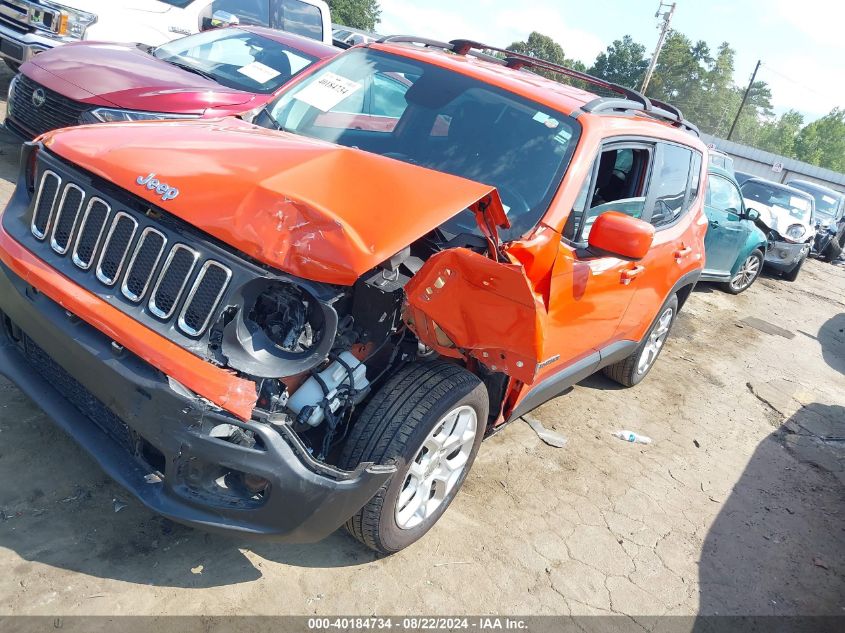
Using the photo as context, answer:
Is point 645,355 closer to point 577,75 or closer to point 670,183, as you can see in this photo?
point 670,183

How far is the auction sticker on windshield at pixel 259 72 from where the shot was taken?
6.30m

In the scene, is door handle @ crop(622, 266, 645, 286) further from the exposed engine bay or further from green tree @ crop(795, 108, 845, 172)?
green tree @ crop(795, 108, 845, 172)

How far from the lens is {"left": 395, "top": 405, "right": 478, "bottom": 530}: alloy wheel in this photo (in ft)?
9.28

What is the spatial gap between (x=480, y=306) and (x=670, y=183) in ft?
7.95

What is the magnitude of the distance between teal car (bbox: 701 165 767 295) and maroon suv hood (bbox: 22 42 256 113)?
5.47m

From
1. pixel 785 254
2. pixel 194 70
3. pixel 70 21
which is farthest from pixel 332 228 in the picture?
pixel 785 254

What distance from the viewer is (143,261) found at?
94.5 inches

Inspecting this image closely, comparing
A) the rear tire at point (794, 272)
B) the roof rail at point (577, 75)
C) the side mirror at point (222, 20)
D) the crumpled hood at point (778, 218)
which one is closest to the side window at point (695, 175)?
the roof rail at point (577, 75)

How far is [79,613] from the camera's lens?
231 cm

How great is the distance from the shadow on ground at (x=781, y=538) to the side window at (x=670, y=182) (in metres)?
1.84

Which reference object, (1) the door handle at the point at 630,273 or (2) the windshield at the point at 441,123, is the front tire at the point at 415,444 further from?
(1) the door handle at the point at 630,273

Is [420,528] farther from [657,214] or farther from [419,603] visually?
[657,214]

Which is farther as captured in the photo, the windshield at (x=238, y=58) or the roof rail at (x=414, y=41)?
the windshield at (x=238, y=58)

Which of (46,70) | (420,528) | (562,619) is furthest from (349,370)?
(46,70)
